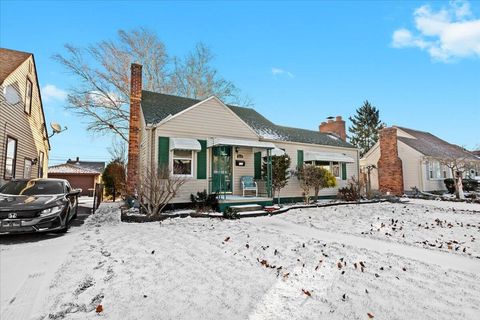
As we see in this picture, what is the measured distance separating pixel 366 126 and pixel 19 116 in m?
43.7

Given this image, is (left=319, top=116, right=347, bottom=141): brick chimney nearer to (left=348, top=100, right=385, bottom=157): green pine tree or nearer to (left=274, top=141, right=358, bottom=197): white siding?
(left=274, top=141, right=358, bottom=197): white siding

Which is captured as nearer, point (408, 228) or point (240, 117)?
point (408, 228)

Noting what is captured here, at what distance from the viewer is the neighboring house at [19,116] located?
930 centimetres

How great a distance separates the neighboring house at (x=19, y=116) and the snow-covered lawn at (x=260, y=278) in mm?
6895

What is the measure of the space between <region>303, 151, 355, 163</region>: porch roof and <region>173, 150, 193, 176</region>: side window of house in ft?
22.8

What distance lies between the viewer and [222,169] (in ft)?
37.6

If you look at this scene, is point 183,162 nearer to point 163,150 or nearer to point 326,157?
point 163,150

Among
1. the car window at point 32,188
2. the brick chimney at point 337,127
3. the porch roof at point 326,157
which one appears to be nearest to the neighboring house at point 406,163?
the brick chimney at point 337,127

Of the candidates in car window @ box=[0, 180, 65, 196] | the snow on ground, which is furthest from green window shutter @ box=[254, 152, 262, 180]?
car window @ box=[0, 180, 65, 196]

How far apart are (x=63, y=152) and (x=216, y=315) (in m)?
56.9

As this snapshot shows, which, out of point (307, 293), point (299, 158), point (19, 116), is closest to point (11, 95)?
point (19, 116)

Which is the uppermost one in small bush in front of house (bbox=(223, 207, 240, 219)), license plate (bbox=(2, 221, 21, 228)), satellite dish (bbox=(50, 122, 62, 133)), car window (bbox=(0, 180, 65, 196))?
satellite dish (bbox=(50, 122, 62, 133))

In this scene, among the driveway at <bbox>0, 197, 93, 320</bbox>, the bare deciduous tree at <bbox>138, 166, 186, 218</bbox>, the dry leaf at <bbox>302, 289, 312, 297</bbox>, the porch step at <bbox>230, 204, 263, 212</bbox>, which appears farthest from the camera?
the porch step at <bbox>230, 204, 263, 212</bbox>

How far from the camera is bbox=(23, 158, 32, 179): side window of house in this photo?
1170cm
